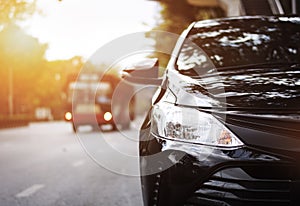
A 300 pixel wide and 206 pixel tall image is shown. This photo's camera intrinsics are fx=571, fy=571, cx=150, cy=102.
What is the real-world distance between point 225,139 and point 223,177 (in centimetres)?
24

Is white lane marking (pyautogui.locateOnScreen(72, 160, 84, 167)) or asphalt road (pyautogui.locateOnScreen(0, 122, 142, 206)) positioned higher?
asphalt road (pyautogui.locateOnScreen(0, 122, 142, 206))

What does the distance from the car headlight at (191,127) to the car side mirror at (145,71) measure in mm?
898

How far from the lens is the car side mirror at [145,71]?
4.45 m

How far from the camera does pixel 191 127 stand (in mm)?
3307

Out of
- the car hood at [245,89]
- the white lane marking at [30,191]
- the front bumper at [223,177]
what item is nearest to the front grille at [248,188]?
the front bumper at [223,177]

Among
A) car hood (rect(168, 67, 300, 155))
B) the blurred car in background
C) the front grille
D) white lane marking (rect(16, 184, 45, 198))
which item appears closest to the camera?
the front grille

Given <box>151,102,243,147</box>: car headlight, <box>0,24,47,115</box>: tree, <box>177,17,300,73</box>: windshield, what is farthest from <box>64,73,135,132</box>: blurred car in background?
<box>151,102,243,147</box>: car headlight

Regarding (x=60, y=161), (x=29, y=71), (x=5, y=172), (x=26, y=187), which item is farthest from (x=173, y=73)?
(x=29, y=71)

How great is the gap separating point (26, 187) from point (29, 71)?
157 ft

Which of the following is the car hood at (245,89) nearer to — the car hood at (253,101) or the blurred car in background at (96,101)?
the car hood at (253,101)

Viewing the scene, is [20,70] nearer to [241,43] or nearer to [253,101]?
[241,43]

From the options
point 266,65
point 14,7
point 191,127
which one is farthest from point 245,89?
point 14,7

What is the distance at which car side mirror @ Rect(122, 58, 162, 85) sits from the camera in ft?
14.6

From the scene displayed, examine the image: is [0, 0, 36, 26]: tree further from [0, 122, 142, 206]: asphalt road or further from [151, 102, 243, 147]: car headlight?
[151, 102, 243, 147]: car headlight
